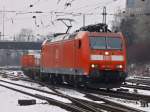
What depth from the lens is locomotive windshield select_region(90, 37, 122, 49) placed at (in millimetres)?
25277

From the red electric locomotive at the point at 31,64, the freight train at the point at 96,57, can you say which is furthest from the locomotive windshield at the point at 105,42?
the red electric locomotive at the point at 31,64

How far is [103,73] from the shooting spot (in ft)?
80.6

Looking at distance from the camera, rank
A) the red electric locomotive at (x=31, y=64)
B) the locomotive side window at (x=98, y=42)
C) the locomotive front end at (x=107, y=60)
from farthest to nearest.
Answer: the red electric locomotive at (x=31, y=64) < the locomotive side window at (x=98, y=42) < the locomotive front end at (x=107, y=60)

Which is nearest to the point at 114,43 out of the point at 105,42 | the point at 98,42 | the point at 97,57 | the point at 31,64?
the point at 105,42

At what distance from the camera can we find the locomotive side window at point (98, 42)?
25234mm

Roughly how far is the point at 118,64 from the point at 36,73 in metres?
19.6

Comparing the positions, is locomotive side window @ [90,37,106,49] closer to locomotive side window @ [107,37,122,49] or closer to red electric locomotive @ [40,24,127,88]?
red electric locomotive @ [40,24,127,88]

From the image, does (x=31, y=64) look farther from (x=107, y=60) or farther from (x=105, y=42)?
(x=107, y=60)

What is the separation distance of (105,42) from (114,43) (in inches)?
18.4

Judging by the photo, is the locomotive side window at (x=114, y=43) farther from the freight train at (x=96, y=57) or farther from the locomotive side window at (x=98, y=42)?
the locomotive side window at (x=98, y=42)

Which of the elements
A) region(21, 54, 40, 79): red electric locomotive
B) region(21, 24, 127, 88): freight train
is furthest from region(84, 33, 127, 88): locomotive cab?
region(21, 54, 40, 79): red electric locomotive

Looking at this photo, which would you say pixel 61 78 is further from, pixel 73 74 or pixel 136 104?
pixel 136 104

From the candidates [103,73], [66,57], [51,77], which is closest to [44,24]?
[51,77]

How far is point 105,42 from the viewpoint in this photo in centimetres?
2542
